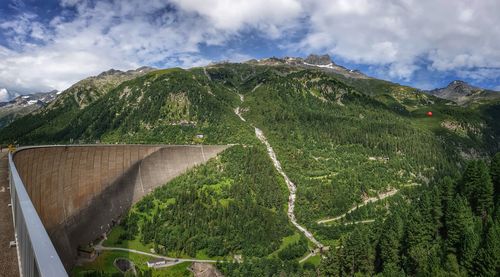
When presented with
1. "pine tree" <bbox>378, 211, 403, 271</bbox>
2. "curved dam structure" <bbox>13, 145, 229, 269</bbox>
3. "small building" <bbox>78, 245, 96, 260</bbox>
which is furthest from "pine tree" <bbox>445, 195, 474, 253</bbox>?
"small building" <bbox>78, 245, 96, 260</bbox>

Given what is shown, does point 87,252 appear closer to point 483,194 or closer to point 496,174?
point 483,194

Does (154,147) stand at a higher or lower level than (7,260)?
higher

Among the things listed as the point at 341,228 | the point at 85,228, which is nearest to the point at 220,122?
the point at 341,228

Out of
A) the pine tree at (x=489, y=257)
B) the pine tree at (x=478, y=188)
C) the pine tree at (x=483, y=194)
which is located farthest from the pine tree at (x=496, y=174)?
the pine tree at (x=489, y=257)

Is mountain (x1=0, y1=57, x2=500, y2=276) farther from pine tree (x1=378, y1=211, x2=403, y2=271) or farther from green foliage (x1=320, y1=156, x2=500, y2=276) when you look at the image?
pine tree (x1=378, y1=211, x2=403, y2=271)

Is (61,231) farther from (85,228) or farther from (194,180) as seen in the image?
(194,180)

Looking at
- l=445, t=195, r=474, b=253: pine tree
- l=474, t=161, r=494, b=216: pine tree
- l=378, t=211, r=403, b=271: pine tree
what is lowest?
l=378, t=211, r=403, b=271: pine tree

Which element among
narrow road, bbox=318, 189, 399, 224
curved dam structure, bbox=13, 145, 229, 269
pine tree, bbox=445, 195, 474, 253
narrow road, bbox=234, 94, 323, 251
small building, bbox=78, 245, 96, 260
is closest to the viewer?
curved dam structure, bbox=13, 145, 229, 269

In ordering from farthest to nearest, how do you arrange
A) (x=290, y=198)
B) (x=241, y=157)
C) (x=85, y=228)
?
(x=241, y=157) → (x=290, y=198) → (x=85, y=228)
